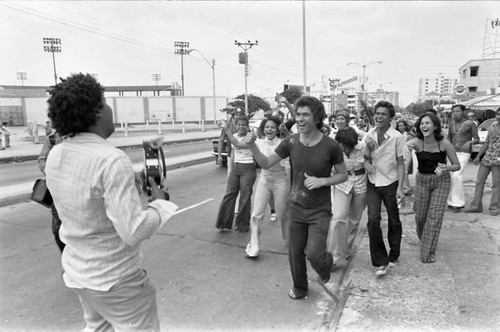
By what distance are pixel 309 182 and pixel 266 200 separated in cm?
156

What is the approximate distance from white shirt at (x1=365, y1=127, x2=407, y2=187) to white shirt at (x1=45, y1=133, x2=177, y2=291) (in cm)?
281

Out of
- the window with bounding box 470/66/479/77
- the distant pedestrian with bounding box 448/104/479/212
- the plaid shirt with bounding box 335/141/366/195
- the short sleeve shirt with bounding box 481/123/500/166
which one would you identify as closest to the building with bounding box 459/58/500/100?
the window with bounding box 470/66/479/77

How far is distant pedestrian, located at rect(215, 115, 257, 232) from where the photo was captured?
210 inches

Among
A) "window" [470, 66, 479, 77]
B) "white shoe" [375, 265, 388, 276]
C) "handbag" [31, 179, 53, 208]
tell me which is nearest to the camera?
"handbag" [31, 179, 53, 208]

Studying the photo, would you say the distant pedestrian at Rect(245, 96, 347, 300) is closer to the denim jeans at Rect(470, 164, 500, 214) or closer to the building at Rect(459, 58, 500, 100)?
the denim jeans at Rect(470, 164, 500, 214)

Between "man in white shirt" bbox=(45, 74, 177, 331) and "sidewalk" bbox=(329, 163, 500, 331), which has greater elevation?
"man in white shirt" bbox=(45, 74, 177, 331)

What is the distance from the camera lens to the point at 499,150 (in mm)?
6227

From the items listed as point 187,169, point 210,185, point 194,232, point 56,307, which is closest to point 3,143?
point 187,169

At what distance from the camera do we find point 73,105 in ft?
5.87

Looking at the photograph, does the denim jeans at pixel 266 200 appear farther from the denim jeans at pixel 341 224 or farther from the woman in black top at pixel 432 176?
the woman in black top at pixel 432 176

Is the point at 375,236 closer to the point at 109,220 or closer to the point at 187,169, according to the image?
the point at 109,220

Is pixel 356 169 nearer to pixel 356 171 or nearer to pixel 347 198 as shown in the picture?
pixel 356 171

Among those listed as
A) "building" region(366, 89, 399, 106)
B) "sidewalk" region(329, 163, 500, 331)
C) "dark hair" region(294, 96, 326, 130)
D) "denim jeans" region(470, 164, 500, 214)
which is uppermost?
"building" region(366, 89, 399, 106)

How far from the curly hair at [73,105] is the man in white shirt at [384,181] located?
311cm
